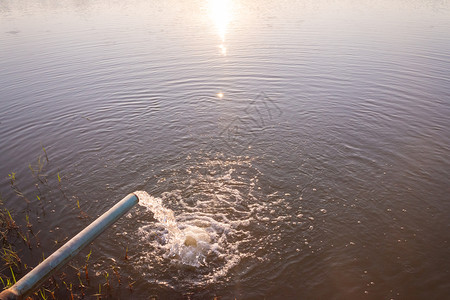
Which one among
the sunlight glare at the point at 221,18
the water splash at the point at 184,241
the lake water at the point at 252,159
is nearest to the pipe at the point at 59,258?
the lake water at the point at 252,159

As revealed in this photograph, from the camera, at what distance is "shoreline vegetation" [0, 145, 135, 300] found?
7.62 metres

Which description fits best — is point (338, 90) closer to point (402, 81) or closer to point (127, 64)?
point (402, 81)

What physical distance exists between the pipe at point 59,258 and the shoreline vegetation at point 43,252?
434 millimetres

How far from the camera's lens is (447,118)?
15.2 meters

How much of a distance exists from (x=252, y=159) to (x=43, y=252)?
743cm

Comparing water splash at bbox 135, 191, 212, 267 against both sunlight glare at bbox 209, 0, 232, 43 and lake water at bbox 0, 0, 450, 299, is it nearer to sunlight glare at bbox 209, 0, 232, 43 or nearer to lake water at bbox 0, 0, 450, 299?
lake water at bbox 0, 0, 450, 299

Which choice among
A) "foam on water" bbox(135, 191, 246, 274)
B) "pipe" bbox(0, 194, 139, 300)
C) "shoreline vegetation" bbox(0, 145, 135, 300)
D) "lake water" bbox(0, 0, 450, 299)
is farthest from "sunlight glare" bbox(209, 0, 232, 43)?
"pipe" bbox(0, 194, 139, 300)

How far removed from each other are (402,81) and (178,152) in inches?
622

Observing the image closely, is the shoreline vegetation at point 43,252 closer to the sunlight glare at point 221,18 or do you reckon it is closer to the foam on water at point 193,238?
the foam on water at point 193,238

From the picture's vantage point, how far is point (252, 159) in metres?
12.2

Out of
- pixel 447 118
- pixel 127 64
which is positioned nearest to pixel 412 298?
pixel 447 118

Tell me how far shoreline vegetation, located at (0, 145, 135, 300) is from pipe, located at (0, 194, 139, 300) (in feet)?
1.42

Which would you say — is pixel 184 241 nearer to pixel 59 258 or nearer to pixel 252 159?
pixel 59 258

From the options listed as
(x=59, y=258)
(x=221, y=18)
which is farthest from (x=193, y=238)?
(x=221, y=18)
